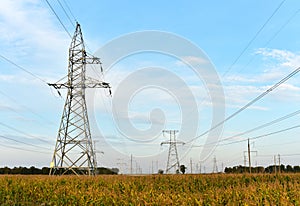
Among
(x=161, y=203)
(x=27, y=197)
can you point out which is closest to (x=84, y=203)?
(x=161, y=203)

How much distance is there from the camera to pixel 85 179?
26.6 metres

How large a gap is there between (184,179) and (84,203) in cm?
1486

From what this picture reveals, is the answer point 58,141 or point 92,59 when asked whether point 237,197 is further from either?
point 92,59

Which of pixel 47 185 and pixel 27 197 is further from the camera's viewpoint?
pixel 47 185

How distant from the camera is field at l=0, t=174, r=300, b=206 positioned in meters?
13.9

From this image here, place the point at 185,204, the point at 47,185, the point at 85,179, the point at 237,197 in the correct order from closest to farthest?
the point at 185,204 → the point at 237,197 → the point at 47,185 → the point at 85,179

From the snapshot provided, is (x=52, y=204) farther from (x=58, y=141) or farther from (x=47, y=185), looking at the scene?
(x=58, y=141)

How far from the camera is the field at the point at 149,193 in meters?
13.9

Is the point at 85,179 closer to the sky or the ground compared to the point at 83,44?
closer to the ground

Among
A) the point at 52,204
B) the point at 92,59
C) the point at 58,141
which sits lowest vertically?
the point at 52,204

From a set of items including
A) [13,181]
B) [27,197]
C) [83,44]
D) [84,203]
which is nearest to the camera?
[84,203]

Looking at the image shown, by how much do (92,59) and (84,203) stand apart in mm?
17140

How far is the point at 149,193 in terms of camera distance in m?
16.9

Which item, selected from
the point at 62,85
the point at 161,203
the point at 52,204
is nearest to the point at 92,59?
the point at 62,85
